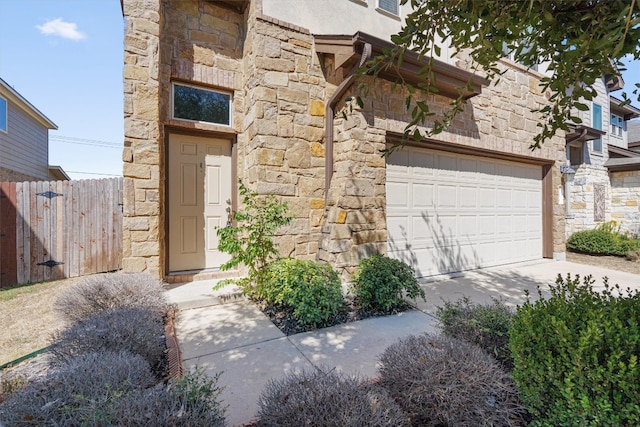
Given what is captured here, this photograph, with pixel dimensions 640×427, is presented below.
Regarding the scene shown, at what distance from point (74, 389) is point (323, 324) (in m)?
2.07

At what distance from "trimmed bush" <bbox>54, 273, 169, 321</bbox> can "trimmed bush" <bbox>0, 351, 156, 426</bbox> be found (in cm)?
124

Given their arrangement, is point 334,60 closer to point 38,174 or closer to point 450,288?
point 450,288

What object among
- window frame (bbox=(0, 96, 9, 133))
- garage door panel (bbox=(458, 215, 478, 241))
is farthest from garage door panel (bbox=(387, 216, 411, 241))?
window frame (bbox=(0, 96, 9, 133))

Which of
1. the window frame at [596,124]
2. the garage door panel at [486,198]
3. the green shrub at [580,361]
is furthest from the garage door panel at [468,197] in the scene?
the window frame at [596,124]

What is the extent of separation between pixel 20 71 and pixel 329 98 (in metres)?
10.8

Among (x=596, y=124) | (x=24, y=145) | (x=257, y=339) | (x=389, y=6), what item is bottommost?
(x=257, y=339)

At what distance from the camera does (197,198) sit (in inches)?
175

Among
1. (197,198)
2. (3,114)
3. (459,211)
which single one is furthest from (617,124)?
(3,114)

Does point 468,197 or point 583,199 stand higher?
point 583,199

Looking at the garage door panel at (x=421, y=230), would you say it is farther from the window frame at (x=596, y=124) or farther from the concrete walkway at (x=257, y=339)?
the window frame at (x=596, y=124)

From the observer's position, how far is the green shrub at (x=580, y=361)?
4.14ft

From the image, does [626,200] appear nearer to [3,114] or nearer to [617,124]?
[617,124]

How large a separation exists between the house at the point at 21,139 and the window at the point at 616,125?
68.7 feet

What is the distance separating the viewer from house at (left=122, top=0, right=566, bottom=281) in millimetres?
3725
